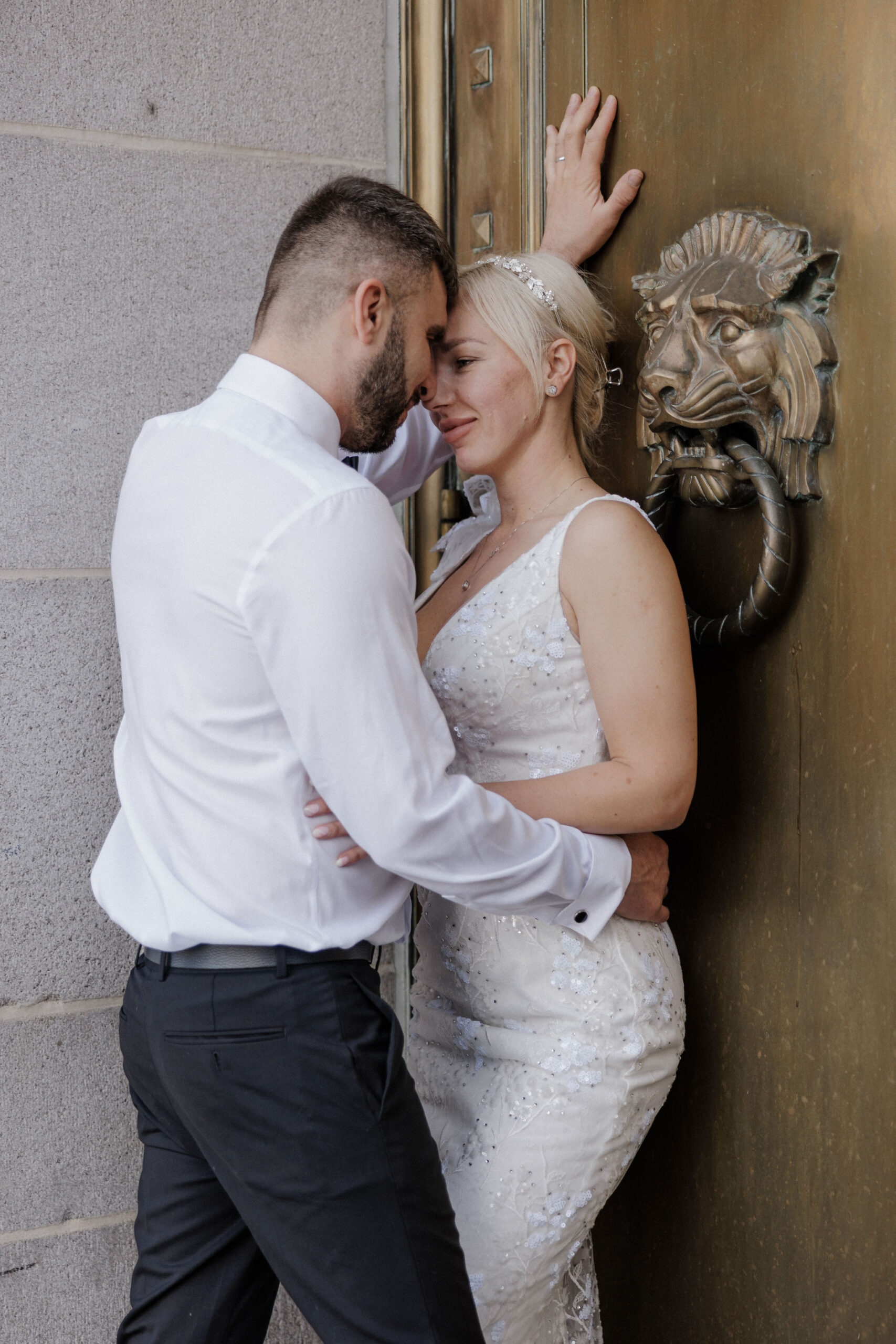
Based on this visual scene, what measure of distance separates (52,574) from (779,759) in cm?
111

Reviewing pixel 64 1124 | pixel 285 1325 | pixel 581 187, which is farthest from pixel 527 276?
pixel 285 1325

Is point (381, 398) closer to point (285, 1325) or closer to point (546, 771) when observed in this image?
point (546, 771)

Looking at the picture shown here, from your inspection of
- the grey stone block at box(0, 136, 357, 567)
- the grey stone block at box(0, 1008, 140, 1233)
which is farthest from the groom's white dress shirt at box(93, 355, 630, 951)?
the grey stone block at box(0, 1008, 140, 1233)

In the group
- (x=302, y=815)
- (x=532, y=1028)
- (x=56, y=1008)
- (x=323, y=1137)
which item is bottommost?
(x=56, y=1008)

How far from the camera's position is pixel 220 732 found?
4.04 ft

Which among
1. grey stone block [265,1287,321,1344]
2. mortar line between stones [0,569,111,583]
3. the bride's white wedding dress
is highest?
mortar line between stones [0,569,111,583]

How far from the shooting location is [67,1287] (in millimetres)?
1822

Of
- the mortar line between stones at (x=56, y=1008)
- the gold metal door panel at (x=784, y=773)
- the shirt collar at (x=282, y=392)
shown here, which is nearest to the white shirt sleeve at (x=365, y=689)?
the shirt collar at (x=282, y=392)

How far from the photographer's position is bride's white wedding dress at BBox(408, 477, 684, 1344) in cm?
139

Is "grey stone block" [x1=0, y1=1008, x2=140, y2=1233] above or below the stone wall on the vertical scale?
below

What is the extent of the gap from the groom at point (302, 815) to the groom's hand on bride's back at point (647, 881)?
0.14 feet

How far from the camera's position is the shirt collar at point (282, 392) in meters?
1.32

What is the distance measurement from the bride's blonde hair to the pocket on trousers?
2.97ft

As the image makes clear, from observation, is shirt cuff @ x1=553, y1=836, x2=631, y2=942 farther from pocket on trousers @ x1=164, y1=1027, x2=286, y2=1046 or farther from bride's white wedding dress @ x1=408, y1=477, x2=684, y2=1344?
pocket on trousers @ x1=164, y1=1027, x2=286, y2=1046
